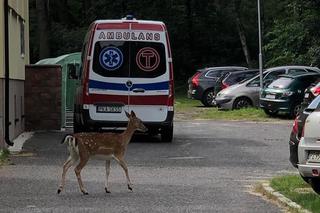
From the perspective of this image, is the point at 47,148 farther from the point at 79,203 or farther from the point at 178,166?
the point at 79,203

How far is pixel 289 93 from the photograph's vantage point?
84.3 feet

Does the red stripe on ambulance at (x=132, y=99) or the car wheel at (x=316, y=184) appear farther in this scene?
the red stripe on ambulance at (x=132, y=99)

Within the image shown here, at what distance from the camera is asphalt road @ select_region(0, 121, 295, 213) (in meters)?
9.38

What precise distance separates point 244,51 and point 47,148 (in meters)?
36.2

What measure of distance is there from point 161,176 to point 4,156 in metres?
3.78

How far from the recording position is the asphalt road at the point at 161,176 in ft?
30.8

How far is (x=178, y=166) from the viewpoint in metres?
13.6

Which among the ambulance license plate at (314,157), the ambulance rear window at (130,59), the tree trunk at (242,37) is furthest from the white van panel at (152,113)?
the tree trunk at (242,37)

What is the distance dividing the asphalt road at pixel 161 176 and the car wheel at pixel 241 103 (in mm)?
9233

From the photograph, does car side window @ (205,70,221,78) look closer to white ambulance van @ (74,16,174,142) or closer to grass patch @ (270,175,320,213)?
white ambulance van @ (74,16,174,142)

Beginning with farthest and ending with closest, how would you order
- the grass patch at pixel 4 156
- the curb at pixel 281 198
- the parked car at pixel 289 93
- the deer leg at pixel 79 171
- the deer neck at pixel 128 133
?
the parked car at pixel 289 93
the grass patch at pixel 4 156
the deer neck at pixel 128 133
the deer leg at pixel 79 171
the curb at pixel 281 198

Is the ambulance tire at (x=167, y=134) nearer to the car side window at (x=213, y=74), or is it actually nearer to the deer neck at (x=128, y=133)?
the deer neck at (x=128, y=133)

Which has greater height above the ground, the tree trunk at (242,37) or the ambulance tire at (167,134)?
the tree trunk at (242,37)

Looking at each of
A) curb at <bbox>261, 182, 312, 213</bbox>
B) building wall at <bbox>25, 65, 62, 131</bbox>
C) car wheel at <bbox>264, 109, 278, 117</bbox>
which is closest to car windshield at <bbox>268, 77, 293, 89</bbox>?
car wheel at <bbox>264, 109, 278, 117</bbox>
